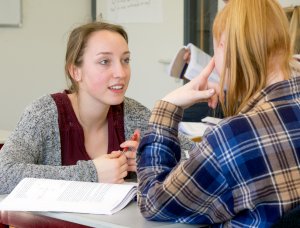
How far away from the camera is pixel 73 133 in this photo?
1.79m

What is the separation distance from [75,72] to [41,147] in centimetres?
31

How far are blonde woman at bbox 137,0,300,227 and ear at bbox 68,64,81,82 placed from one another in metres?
0.71

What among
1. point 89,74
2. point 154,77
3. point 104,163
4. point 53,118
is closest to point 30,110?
point 53,118

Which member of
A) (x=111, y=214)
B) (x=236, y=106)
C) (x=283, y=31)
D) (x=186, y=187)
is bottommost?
(x=111, y=214)

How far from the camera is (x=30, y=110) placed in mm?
1756

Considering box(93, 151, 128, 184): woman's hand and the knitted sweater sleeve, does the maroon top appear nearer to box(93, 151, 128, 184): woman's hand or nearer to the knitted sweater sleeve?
the knitted sweater sleeve

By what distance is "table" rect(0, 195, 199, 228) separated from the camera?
45.8 inches

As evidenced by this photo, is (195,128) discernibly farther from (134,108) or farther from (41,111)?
(41,111)

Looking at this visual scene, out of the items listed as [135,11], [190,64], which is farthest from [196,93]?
[135,11]

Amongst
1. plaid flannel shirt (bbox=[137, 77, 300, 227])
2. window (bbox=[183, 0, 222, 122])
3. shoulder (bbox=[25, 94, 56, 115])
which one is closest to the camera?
plaid flannel shirt (bbox=[137, 77, 300, 227])

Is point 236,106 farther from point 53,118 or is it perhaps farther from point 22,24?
point 22,24

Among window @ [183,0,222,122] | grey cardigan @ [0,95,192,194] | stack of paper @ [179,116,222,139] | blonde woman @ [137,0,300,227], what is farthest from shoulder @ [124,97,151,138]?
window @ [183,0,222,122]

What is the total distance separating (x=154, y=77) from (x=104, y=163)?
2.23 meters

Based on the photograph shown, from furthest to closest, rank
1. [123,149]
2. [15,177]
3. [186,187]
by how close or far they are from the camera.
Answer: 1. [123,149]
2. [15,177]
3. [186,187]
